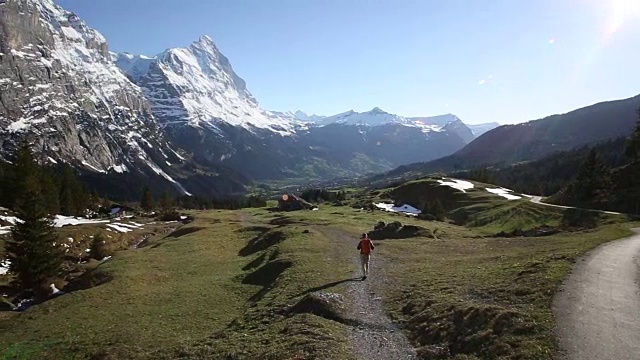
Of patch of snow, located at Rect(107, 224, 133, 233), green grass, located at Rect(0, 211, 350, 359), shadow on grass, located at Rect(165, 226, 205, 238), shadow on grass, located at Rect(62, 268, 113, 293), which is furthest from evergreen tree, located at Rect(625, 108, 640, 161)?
patch of snow, located at Rect(107, 224, 133, 233)

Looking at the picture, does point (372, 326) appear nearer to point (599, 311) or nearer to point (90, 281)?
point (599, 311)

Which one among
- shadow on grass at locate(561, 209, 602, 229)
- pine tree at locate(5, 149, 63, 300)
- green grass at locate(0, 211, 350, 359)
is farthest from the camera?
shadow on grass at locate(561, 209, 602, 229)

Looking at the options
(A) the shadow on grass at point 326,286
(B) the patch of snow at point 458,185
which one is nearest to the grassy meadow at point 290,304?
(A) the shadow on grass at point 326,286

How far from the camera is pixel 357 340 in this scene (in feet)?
78.3

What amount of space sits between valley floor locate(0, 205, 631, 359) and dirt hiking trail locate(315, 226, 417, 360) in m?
0.08

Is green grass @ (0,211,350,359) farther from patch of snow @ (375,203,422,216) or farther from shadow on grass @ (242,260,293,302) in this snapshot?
patch of snow @ (375,203,422,216)

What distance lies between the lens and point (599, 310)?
22.4 metres

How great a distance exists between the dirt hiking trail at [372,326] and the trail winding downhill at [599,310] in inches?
283

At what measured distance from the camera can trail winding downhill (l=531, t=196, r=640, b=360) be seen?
1827 cm

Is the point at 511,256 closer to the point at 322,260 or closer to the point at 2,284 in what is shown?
the point at 322,260

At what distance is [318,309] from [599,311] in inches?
621

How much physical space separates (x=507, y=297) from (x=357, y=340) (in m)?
9.11

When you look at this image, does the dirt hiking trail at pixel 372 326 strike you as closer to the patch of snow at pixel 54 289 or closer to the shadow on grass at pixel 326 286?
the shadow on grass at pixel 326 286

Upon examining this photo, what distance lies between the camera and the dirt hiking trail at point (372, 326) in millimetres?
21922
